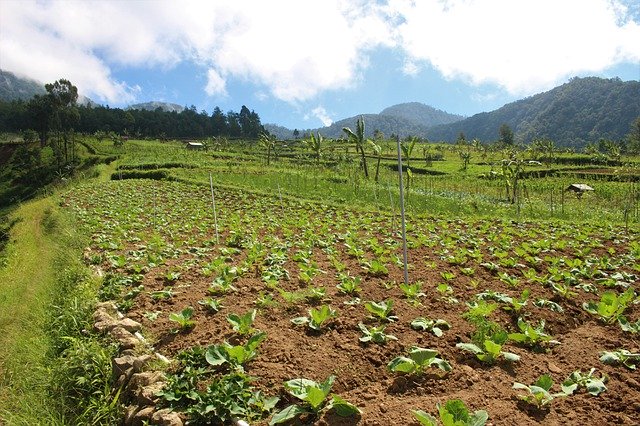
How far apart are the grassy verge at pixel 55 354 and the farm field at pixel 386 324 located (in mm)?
591

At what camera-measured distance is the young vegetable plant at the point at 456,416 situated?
281 cm

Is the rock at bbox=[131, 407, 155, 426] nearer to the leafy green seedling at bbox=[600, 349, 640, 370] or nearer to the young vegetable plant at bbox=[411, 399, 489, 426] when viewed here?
the young vegetable plant at bbox=[411, 399, 489, 426]

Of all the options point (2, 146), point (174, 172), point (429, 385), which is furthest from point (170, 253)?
point (2, 146)

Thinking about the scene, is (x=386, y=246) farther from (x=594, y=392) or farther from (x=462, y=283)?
(x=594, y=392)

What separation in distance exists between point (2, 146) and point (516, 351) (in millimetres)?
91761

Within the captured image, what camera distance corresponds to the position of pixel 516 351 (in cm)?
429

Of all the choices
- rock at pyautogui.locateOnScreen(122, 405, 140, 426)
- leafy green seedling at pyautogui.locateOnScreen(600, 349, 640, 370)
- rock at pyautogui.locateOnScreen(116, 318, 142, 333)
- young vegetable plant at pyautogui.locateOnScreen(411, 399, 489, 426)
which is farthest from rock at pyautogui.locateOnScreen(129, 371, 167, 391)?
leafy green seedling at pyautogui.locateOnScreen(600, 349, 640, 370)

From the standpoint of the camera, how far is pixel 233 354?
4.07 meters

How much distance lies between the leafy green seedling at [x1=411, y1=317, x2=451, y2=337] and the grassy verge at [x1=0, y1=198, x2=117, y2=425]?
135 inches

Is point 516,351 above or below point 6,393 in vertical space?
above

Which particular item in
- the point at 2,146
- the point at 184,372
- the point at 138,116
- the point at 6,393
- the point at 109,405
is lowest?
the point at 6,393

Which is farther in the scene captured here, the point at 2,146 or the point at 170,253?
the point at 2,146

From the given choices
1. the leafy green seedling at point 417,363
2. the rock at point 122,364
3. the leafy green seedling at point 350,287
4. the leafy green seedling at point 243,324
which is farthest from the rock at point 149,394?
the leafy green seedling at point 350,287

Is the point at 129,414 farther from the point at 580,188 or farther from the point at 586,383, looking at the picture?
the point at 580,188
